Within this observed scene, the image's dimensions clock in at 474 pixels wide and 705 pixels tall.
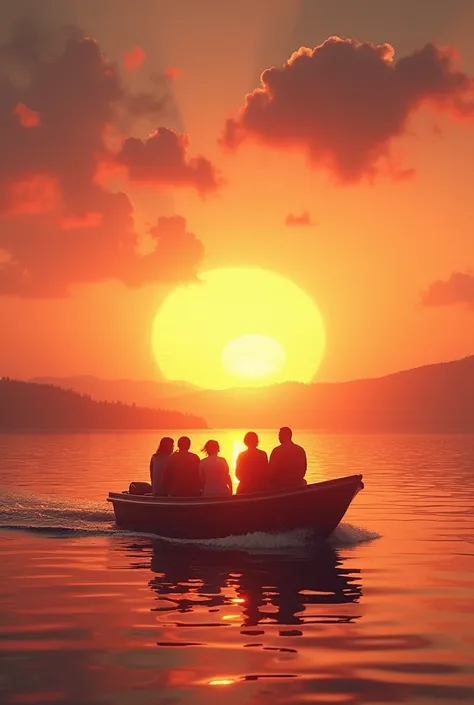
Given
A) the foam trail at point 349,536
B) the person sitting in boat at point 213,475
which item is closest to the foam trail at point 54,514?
the person sitting in boat at point 213,475

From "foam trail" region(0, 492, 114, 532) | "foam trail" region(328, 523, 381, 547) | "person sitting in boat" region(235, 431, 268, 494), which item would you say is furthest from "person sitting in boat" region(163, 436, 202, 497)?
"foam trail" region(328, 523, 381, 547)

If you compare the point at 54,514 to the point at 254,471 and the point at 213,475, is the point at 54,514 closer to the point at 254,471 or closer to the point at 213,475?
the point at 213,475

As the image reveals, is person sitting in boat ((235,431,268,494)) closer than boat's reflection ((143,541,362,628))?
No

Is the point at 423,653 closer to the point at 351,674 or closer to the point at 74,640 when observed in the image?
the point at 351,674

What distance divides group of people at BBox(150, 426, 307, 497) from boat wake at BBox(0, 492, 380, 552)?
4.40 ft

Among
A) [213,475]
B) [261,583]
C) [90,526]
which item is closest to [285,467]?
[213,475]

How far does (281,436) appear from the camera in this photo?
24328mm

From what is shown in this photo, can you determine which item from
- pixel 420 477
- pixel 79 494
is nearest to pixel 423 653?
pixel 79 494

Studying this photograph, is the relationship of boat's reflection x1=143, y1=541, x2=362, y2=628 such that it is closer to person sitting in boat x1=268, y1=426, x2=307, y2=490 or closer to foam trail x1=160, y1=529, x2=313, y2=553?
foam trail x1=160, y1=529, x2=313, y2=553

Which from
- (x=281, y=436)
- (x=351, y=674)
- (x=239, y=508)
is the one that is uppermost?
(x=281, y=436)

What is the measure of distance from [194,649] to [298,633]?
1.90 metres

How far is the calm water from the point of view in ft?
36.0

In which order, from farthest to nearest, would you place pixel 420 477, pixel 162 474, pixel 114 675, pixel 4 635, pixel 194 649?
pixel 420 477, pixel 162 474, pixel 4 635, pixel 194 649, pixel 114 675

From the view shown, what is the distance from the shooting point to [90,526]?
98.8 ft
